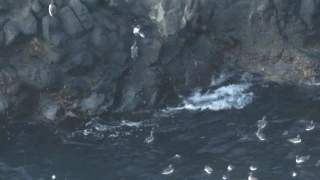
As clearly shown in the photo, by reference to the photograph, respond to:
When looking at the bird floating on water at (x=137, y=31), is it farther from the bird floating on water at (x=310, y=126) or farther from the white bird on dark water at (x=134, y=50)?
the bird floating on water at (x=310, y=126)

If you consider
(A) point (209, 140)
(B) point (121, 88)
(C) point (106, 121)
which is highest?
(B) point (121, 88)

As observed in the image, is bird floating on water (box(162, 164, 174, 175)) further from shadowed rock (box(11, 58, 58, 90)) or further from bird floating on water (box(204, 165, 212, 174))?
shadowed rock (box(11, 58, 58, 90))

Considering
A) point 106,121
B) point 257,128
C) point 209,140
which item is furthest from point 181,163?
point 106,121

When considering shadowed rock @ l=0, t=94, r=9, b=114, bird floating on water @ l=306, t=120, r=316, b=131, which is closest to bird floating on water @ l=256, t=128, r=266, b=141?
bird floating on water @ l=306, t=120, r=316, b=131

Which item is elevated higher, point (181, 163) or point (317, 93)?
point (317, 93)

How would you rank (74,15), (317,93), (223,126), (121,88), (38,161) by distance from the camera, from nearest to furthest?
1. (74,15)
2. (121,88)
3. (317,93)
4. (223,126)
5. (38,161)

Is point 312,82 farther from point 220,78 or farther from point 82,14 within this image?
point 82,14

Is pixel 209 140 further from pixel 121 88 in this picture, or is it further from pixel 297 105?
pixel 121 88
